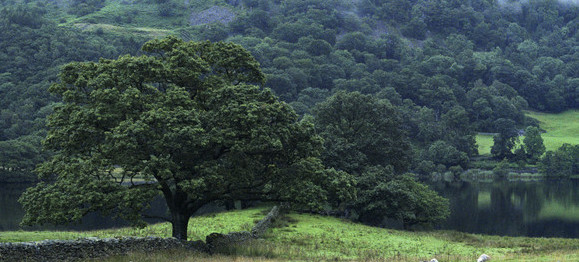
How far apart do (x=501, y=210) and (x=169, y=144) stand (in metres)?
65.5

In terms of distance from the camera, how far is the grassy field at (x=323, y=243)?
29.2 metres

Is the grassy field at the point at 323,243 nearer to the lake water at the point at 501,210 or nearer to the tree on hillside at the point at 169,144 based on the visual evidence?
the tree on hillside at the point at 169,144

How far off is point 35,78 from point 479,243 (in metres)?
147

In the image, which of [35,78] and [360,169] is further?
[35,78]

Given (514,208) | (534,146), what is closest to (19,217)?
(514,208)

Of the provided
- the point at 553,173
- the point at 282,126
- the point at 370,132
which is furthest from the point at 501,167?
the point at 282,126

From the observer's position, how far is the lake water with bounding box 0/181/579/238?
6275 centimetres

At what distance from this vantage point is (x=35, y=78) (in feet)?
522

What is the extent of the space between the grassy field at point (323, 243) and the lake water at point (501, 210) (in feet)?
55.5

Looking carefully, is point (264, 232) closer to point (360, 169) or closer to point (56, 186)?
point (56, 186)

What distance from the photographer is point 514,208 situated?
8312 cm

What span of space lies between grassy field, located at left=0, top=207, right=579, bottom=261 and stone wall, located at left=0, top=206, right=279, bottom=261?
27.6 inches

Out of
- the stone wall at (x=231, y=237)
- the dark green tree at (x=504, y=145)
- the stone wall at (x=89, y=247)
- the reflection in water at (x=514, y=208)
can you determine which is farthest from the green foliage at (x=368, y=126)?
the dark green tree at (x=504, y=145)

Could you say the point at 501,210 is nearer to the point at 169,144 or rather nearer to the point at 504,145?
the point at 169,144
